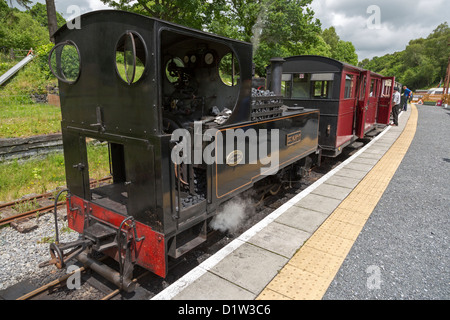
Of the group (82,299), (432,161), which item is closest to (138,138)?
(82,299)

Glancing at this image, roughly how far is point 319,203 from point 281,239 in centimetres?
168

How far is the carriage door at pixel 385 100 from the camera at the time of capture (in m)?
14.6

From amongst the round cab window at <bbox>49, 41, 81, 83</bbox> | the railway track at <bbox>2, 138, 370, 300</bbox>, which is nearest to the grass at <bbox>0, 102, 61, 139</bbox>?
Result: the round cab window at <bbox>49, 41, 81, 83</bbox>

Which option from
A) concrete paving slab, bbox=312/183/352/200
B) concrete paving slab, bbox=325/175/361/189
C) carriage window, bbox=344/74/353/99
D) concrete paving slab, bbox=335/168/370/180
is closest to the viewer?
concrete paving slab, bbox=312/183/352/200

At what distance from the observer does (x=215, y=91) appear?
17.2ft

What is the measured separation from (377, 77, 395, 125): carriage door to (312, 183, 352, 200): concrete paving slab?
10472 mm

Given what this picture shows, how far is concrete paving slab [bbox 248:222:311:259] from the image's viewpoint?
3.98m

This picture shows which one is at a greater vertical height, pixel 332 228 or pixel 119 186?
pixel 119 186

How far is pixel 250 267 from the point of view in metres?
3.56

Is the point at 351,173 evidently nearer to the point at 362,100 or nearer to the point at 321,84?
the point at 321,84

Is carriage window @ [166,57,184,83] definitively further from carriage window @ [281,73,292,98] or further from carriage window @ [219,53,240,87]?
carriage window @ [281,73,292,98]

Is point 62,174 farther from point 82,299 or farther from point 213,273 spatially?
point 213,273

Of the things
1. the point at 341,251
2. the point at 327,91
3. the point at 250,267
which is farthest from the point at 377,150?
the point at 250,267
